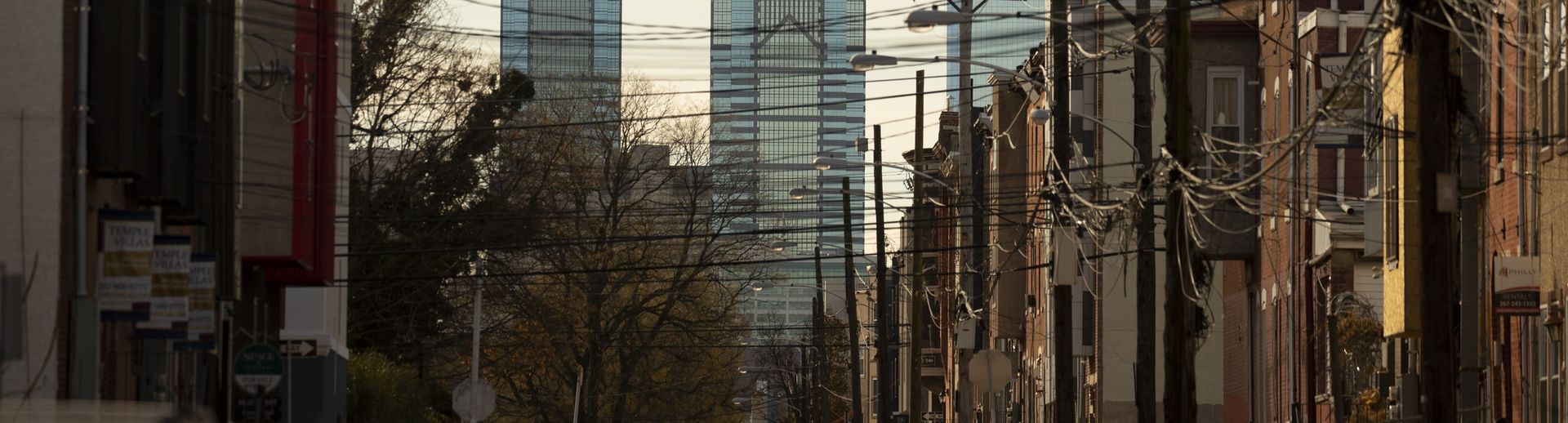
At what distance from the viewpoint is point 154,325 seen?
82.5 feet

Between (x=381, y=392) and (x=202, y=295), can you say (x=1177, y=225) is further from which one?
(x=381, y=392)

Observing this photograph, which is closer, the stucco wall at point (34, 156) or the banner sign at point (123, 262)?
the stucco wall at point (34, 156)

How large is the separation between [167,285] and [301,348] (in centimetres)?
1255

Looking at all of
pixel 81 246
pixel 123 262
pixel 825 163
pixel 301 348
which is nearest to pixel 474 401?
pixel 825 163

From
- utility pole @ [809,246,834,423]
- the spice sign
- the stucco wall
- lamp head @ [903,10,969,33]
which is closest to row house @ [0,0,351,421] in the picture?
the stucco wall

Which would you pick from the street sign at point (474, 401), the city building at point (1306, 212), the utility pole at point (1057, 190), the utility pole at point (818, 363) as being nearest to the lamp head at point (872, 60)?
the utility pole at point (1057, 190)

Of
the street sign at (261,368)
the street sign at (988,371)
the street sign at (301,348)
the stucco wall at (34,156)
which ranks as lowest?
the street sign at (988,371)

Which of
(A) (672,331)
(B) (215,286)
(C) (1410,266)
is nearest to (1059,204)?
(C) (1410,266)

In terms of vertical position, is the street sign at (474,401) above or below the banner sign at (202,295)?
below

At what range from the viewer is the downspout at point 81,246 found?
74.3 ft

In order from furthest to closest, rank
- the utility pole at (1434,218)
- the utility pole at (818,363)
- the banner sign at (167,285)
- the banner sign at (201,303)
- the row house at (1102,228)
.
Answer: the utility pole at (818,363) → the row house at (1102,228) → the banner sign at (201,303) → the banner sign at (167,285) → the utility pole at (1434,218)

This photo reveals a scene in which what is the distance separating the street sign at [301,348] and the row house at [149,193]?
19 centimetres

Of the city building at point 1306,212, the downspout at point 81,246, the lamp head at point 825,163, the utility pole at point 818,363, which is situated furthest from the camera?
the utility pole at point 818,363

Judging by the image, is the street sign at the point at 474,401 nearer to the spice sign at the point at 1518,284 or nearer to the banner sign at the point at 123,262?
the banner sign at the point at 123,262
